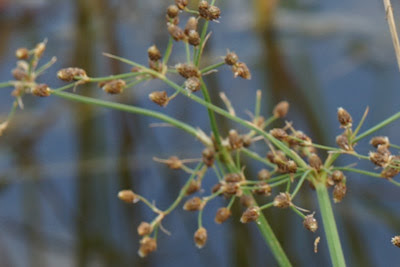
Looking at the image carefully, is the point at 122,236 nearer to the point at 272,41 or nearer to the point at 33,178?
the point at 33,178

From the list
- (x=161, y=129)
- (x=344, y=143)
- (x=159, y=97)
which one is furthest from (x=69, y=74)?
(x=161, y=129)

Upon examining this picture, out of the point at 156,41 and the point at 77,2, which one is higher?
the point at 77,2

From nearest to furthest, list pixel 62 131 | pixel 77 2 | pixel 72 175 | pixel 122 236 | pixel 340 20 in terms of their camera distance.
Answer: pixel 122 236
pixel 72 175
pixel 62 131
pixel 340 20
pixel 77 2

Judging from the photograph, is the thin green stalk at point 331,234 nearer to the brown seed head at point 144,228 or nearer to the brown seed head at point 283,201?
the brown seed head at point 283,201

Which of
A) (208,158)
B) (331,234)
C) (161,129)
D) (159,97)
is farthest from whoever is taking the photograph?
(161,129)

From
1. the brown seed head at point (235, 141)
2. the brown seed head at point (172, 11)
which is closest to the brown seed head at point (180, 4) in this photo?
the brown seed head at point (172, 11)

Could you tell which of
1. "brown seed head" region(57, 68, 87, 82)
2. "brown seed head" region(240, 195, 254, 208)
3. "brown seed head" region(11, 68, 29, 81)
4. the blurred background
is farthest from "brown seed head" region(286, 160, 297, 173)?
the blurred background

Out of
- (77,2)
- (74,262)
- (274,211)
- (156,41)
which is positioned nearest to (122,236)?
(74,262)

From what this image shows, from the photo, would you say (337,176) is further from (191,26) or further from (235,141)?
(191,26)
